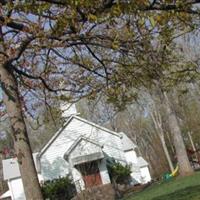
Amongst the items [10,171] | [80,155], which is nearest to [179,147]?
[80,155]

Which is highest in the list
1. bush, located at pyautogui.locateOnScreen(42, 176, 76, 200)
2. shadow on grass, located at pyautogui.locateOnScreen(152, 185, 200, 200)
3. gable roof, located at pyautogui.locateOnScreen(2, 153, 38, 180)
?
gable roof, located at pyautogui.locateOnScreen(2, 153, 38, 180)

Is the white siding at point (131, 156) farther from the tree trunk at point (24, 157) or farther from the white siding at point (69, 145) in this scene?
the tree trunk at point (24, 157)

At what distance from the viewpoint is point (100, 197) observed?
2952 cm

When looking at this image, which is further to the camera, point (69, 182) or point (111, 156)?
point (111, 156)

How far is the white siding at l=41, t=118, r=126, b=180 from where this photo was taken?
3550 centimetres

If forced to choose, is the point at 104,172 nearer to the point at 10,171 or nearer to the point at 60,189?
the point at 60,189

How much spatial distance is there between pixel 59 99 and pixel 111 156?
25.3 metres

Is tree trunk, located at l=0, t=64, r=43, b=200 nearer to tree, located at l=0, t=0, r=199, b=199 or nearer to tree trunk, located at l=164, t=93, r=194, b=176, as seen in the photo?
tree, located at l=0, t=0, r=199, b=199

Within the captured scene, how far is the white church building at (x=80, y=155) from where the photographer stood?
34500 mm

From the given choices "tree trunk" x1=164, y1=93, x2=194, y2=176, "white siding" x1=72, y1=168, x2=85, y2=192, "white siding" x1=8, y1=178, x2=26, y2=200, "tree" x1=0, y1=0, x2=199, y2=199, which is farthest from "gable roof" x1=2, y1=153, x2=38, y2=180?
"tree" x1=0, y1=0, x2=199, y2=199

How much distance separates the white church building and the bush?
0.45 metres

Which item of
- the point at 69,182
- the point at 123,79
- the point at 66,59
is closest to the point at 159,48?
the point at 123,79

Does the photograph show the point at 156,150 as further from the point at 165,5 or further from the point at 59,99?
the point at 165,5

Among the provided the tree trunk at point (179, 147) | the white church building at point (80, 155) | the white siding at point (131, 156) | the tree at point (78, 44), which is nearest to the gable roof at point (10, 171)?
the white church building at point (80, 155)
